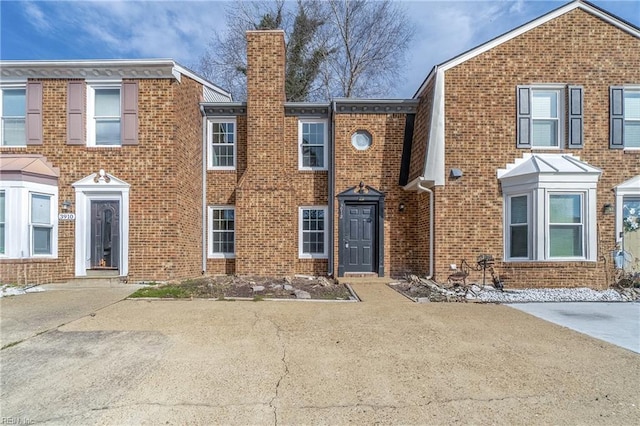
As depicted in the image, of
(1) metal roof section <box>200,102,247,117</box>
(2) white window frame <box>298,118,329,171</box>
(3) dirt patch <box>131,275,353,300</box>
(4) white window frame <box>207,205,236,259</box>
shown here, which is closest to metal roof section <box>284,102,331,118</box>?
(2) white window frame <box>298,118,329,171</box>

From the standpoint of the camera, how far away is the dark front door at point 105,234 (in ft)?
31.1

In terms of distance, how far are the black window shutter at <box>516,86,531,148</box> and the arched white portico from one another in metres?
10.7

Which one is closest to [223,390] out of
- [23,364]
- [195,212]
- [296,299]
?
[23,364]

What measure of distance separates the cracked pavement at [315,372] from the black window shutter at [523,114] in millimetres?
5349

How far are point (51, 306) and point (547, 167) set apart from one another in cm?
1169

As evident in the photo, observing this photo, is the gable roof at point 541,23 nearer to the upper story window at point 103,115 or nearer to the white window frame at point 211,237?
the white window frame at point 211,237

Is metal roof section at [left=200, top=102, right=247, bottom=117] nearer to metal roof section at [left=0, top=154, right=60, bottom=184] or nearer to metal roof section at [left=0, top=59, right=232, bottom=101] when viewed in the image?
metal roof section at [left=0, top=59, right=232, bottom=101]

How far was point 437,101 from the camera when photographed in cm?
939

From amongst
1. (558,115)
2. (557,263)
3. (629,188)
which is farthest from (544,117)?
(557,263)

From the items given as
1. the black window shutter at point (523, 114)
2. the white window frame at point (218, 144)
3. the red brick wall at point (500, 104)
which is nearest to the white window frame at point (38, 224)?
the white window frame at point (218, 144)

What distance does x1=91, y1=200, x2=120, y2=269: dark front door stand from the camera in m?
9.48

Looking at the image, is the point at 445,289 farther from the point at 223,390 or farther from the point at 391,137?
the point at 223,390

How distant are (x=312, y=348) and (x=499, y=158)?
7.64 m

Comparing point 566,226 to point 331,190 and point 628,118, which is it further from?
point 331,190
